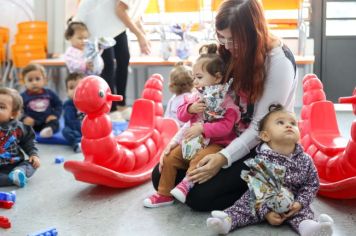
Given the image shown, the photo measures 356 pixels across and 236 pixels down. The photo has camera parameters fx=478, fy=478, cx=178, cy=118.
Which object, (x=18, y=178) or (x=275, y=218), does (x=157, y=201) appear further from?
(x=18, y=178)

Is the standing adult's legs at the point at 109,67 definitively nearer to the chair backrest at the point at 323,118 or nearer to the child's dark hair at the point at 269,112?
the chair backrest at the point at 323,118

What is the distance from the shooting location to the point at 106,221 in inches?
59.9

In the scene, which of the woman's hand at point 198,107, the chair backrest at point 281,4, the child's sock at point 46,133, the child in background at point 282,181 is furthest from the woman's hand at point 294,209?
the chair backrest at point 281,4

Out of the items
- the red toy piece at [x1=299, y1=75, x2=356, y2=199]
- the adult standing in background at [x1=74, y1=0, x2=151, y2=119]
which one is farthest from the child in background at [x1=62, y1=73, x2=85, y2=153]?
the red toy piece at [x1=299, y1=75, x2=356, y2=199]

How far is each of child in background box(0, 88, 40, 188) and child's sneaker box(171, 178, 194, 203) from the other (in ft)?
2.33

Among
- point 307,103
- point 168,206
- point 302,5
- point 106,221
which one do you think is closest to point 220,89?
point 168,206

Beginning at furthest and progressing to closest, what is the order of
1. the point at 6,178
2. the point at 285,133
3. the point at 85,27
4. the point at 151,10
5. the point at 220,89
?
the point at 151,10 → the point at 85,27 → the point at 6,178 → the point at 220,89 → the point at 285,133

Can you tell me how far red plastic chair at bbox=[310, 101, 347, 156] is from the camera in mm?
1876

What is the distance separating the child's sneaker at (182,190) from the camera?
5.09 feet

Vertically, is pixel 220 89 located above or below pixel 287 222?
above

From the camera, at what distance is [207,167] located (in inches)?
59.2

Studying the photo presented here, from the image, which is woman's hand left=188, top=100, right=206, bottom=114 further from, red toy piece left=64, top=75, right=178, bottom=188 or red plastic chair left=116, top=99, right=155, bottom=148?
red plastic chair left=116, top=99, right=155, bottom=148

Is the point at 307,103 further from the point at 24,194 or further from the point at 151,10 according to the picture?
the point at 151,10

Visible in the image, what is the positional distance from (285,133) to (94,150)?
0.70m
